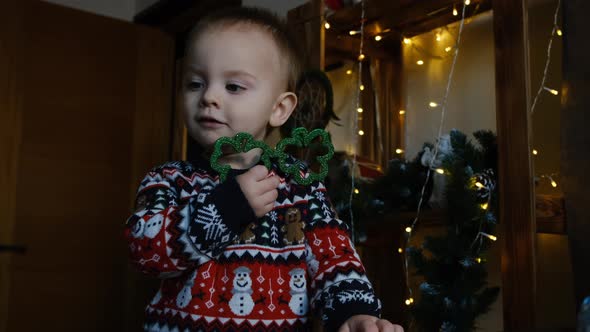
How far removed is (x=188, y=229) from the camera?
784mm

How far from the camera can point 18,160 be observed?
2393 mm

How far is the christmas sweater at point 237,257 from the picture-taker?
795 mm

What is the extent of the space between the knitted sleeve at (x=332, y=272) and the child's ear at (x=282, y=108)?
0.42 ft

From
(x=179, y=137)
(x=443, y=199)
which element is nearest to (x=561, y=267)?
(x=443, y=199)

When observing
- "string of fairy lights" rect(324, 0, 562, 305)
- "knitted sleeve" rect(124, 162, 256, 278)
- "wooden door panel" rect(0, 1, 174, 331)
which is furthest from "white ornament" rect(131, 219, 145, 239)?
"wooden door panel" rect(0, 1, 174, 331)

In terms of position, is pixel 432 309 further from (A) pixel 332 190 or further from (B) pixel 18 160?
(B) pixel 18 160

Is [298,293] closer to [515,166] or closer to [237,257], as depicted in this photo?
[237,257]

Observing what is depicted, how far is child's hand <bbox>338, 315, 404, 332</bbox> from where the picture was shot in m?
0.72

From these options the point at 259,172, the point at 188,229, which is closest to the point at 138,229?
the point at 188,229

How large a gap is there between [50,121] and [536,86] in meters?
1.89

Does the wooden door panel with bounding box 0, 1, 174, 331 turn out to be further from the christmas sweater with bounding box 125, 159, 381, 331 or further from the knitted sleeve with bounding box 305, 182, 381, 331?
the knitted sleeve with bounding box 305, 182, 381, 331

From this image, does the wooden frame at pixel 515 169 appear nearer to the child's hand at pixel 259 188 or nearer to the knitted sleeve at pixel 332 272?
the knitted sleeve at pixel 332 272

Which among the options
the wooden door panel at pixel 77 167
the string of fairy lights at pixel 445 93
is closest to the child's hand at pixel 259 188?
the string of fairy lights at pixel 445 93

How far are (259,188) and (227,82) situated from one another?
17cm
